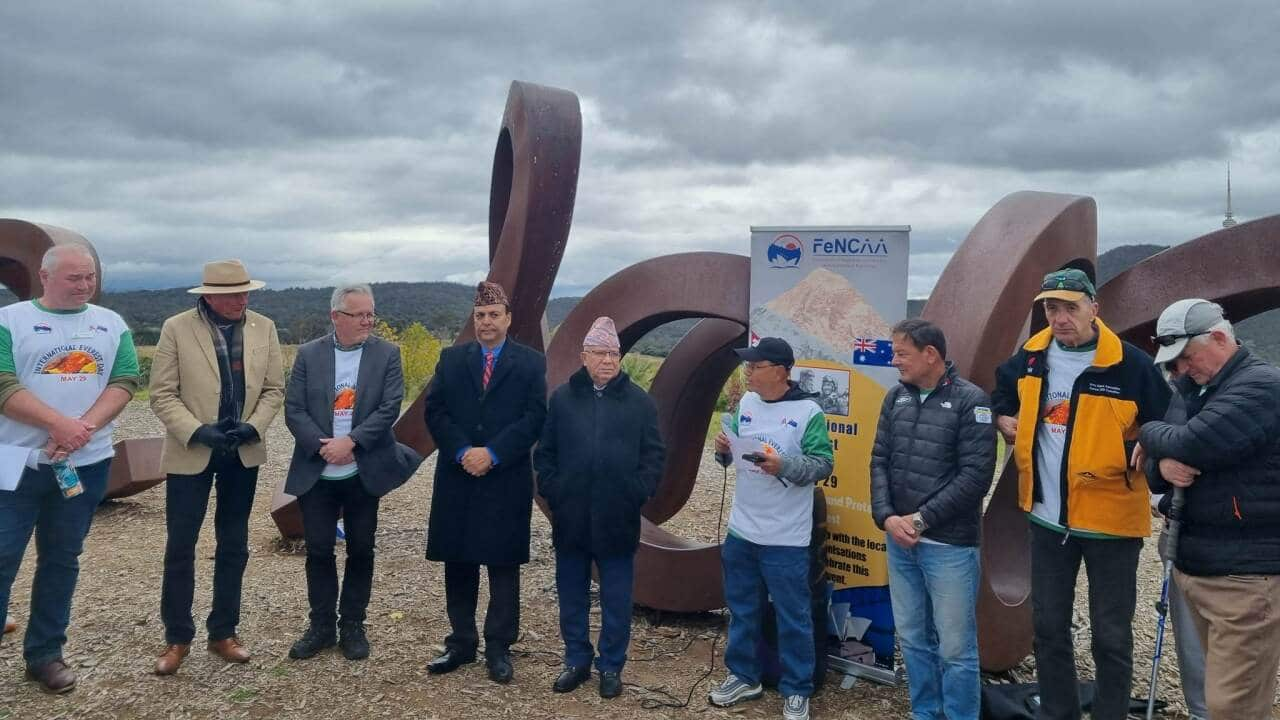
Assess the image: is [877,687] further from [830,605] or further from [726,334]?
[726,334]

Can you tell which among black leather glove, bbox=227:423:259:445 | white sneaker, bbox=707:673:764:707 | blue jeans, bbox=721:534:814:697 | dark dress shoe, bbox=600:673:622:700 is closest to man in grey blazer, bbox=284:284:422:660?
black leather glove, bbox=227:423:259:445

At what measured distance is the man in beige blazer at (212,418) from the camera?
5.43 m

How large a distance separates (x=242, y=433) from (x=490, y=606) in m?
1.83

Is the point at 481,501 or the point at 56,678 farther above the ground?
the point at 481,501

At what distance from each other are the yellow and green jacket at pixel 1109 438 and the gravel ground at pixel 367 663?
6.05ft

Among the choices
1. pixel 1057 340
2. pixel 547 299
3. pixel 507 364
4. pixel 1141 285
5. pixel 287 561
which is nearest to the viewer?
pixel 1057 340

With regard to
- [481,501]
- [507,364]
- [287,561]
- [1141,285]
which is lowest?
[287,561]

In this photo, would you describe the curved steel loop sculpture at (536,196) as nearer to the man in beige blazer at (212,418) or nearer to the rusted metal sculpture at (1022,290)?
the man in beige blazer at (212,418)

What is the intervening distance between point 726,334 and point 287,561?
455 centimetres

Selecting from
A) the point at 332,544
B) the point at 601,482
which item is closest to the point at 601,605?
the point at 601,482

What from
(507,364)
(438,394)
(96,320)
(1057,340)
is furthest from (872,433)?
(96,320)

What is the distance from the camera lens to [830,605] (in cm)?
598

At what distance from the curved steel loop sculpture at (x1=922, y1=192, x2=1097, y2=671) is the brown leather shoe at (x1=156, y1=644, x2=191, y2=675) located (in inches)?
197

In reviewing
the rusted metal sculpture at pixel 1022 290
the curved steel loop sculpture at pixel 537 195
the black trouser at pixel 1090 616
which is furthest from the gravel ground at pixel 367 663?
the curved steel loop sculpture at pixel 537 195
